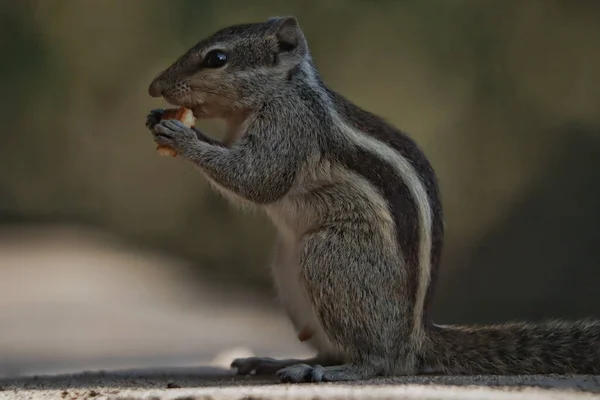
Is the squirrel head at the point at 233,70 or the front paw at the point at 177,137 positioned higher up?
the squirrel head at the point at 233,70

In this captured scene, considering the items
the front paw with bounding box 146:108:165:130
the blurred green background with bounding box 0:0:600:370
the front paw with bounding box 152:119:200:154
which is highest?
the blurred green background with bounding box 0:0:600:370

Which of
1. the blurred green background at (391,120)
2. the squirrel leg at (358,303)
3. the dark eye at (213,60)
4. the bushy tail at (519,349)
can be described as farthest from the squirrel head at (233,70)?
the blurred green background at (391,120)

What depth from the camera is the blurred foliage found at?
968 centimetres

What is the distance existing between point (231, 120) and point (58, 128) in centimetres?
680

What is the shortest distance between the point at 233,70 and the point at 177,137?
1.61 ft

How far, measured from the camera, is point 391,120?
962 centimetres

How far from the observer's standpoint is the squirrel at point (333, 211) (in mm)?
4160

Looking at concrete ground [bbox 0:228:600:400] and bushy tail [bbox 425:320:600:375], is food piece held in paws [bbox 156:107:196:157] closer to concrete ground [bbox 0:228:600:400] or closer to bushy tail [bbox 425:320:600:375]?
concrete ground [bbox 0:228:600:400]

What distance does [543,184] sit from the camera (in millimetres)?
9609

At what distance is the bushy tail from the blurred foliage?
5133 millimetres

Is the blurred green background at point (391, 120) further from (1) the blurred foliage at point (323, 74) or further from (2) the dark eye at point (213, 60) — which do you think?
(2) the dark eye at point (213, 60)

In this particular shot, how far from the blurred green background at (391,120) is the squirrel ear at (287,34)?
462cm

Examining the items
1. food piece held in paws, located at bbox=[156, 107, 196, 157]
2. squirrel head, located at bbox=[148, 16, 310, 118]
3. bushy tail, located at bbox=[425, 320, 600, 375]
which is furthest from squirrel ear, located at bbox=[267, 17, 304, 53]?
bushy tail, located at bbox=[425, 320, 600, 375]

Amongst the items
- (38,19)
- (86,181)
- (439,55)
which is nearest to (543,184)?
(439,55)
